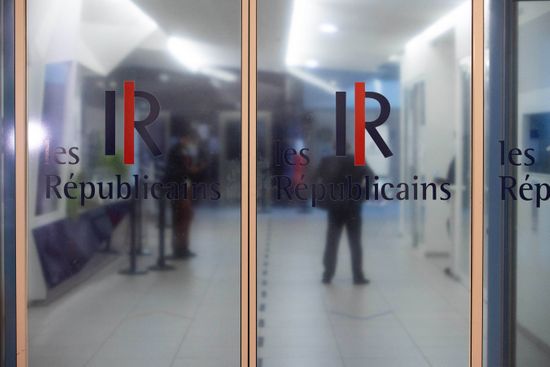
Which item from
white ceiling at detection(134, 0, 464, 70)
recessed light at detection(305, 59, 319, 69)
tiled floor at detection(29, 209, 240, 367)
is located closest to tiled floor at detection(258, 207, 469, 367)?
tiled floor at detection(29, 209, 240, 367)

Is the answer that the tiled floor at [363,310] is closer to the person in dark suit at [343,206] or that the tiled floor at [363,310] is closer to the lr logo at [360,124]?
the person in dark suit at [343,206]

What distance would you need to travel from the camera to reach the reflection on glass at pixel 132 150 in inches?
149

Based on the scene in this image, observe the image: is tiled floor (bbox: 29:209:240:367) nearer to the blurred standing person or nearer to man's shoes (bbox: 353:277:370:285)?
the blurred standing person

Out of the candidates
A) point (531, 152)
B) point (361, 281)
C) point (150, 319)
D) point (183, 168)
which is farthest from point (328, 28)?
point (150, 319)

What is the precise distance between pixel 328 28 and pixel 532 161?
59.1 inches

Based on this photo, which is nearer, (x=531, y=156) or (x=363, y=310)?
(x=531, y=156)

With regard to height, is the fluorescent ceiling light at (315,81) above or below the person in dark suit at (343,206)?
above

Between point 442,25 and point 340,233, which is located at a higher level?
point 442,25

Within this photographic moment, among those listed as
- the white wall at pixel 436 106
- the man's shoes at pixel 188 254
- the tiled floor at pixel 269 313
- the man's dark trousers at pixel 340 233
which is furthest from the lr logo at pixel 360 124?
the man's shoes at pixel 188 254

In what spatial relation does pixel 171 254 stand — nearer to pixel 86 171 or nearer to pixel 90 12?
pixel 86 171

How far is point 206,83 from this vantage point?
3779 millimetres

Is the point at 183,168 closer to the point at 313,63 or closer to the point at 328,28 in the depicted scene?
the point at 313,63

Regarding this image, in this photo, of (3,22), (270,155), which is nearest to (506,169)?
(270,155)

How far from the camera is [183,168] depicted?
3.79m
